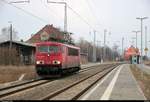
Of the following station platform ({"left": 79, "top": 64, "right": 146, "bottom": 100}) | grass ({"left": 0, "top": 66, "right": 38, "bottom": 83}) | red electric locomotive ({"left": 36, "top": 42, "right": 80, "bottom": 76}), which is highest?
red electric locomotive ({"left": 36, "top": 42, "right": 80, "bottom": 76})

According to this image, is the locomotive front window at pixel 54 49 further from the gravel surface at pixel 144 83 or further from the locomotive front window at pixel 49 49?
the gravel surface at pixel 144 83

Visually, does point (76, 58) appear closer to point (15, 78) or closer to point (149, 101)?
point (15, 78)

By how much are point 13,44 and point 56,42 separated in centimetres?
3191

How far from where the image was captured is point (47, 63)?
3372cm

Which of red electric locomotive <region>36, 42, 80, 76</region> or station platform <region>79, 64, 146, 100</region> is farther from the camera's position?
red electric locomotive <region>36, 42, 80, 76</region>

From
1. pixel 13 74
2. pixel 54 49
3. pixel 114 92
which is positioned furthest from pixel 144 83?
pixel 13 74

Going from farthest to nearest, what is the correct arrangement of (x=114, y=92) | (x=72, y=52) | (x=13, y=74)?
(x=72, y=52), (x=13, y=74), (x=114, y=92)

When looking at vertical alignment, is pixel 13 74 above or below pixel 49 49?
below

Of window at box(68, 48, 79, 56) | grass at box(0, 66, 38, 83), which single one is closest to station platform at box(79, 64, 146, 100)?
grass at box(0, 66, 38, 83)

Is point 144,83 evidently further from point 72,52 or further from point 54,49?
point 72,52

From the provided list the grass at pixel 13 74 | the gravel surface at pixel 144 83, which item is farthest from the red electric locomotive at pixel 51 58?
the gravel surface at pixel 144 83

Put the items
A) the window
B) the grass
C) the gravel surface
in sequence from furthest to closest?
the window
the grass
the gravel surface

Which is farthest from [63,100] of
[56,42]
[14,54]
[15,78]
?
[14,54]

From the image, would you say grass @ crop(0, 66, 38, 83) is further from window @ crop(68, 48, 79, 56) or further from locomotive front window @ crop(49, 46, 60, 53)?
window @ crop(68, 48, 79, 56)
